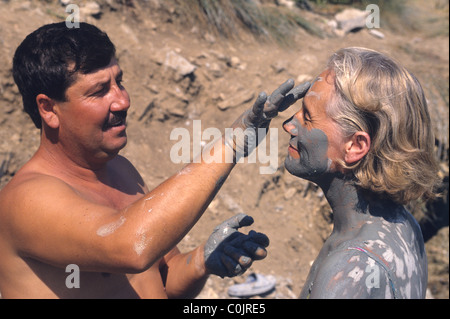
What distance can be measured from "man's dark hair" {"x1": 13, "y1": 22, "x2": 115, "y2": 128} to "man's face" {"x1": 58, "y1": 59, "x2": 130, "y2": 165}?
4cm

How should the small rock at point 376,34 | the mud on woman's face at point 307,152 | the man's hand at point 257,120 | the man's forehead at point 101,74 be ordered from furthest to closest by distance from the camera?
1. the small rock at point 376,34
2. the man's forehead at point 101,74
3. the mud on woman's face at point 307,152
4. the man's hand at point 257,120

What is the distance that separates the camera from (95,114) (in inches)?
96.6

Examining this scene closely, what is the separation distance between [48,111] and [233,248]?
1.07 meters

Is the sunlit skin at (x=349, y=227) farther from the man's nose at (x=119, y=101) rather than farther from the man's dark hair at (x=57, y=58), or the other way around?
the man's dark hair at (x=57, y=58)

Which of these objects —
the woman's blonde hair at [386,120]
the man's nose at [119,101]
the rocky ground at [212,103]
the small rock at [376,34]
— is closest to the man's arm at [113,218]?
the woman's blonde hair at [386,120]

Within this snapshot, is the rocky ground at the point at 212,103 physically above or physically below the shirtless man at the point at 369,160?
below

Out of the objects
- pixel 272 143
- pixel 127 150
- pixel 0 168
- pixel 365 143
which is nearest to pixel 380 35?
pixel 272 143

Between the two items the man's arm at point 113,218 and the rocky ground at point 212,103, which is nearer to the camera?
the man's arm at point 113,218

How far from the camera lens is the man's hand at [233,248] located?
254 centimetres

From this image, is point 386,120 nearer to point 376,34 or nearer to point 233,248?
point 233,248

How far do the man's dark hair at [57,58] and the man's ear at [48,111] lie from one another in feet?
0.11

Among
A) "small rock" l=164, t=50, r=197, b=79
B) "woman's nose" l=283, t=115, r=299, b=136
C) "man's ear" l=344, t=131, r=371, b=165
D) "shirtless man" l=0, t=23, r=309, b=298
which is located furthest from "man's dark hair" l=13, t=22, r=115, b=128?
"small rock" l=164, t=50, r=197, b=79

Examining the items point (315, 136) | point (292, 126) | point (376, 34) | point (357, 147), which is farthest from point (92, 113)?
point (376, 34)

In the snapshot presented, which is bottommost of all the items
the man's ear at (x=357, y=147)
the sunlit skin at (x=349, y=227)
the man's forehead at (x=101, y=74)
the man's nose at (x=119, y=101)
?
the sunlit skin at (x=349, y=227)
